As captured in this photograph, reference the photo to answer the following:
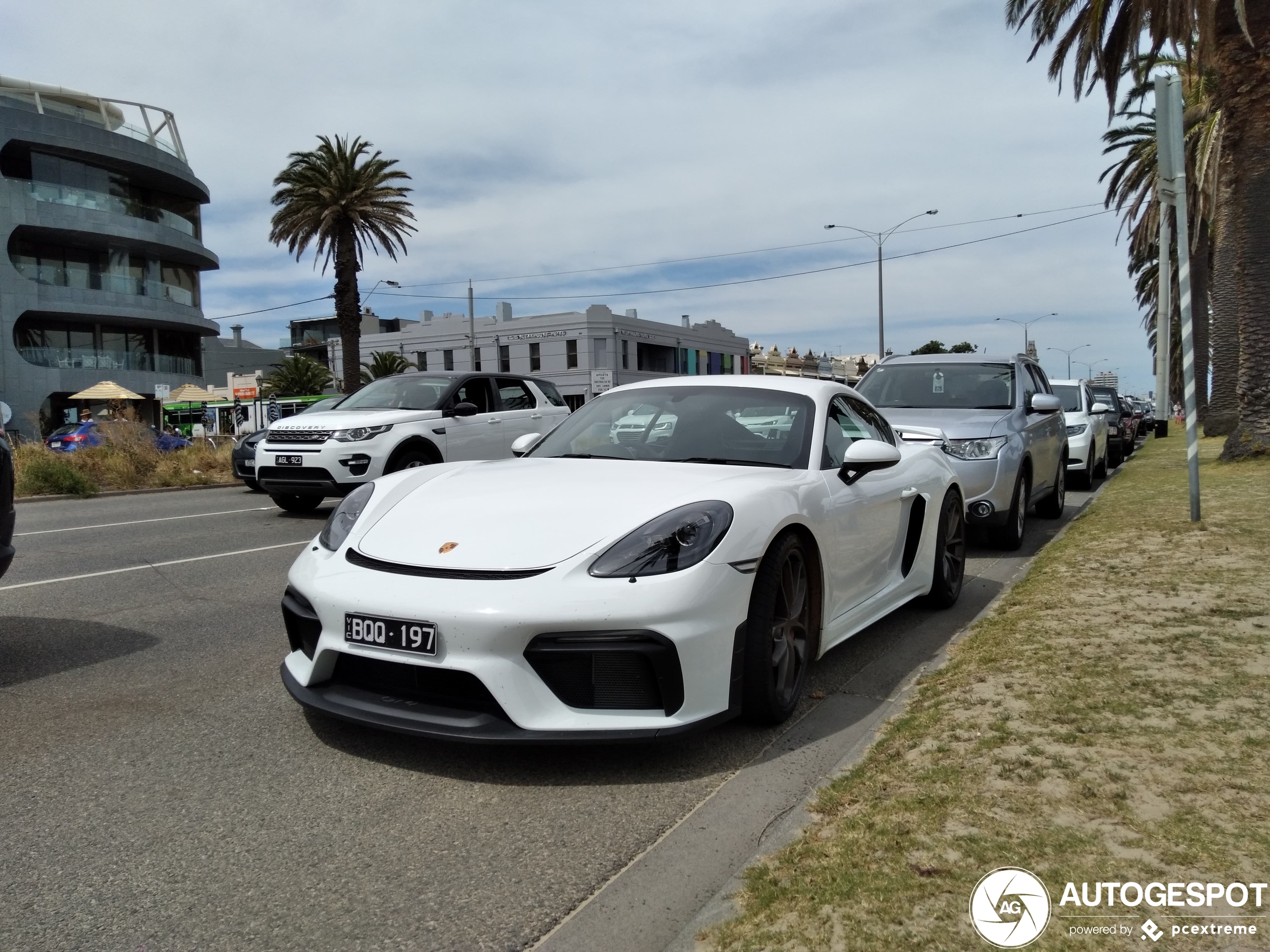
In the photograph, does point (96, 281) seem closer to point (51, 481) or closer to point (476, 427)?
point (51, 481)

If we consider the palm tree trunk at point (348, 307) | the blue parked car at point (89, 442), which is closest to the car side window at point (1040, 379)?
the blue parked car at point (89, 442)

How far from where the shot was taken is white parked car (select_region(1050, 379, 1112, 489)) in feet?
46.6

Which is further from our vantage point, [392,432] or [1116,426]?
[1116,426]

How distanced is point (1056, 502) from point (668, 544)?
336 inches

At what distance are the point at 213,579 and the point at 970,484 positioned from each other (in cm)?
593

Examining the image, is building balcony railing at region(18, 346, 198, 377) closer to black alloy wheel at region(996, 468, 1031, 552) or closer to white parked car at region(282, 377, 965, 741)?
black alloy wheel at region(996, 468, 1031, 552)

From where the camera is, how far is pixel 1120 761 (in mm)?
3135

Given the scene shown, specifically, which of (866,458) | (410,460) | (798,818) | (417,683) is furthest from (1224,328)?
(417,683)

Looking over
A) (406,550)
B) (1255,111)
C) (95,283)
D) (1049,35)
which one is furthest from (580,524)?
(95,283)

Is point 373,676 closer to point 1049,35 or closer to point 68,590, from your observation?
point 68,590

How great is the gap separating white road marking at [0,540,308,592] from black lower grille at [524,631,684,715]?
5506 mm

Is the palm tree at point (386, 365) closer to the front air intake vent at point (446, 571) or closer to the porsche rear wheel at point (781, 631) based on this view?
the porsche rear wheel at point (781, 631)

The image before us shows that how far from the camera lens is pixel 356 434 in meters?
11.1

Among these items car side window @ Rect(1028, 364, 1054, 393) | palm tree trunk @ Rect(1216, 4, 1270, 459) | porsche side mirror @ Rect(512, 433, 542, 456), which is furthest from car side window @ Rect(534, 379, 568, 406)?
palm tree trunk @ Rect(1216, 4, 1270, 459)
